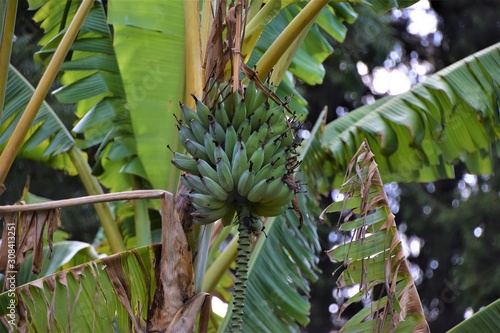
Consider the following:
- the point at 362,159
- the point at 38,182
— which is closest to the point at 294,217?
the point at 362,159

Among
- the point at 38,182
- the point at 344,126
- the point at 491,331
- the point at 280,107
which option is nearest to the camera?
the point at 280,107

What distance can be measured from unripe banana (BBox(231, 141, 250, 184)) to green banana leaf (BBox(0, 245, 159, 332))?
0.35 meters

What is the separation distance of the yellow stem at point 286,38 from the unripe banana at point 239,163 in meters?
0.44

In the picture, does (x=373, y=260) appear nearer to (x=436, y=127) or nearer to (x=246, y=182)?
(x=246, y=182)

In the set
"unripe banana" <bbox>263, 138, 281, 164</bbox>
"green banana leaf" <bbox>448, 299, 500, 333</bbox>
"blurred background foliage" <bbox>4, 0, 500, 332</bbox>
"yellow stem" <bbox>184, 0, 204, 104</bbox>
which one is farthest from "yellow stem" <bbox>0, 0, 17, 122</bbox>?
"blurred background foliage" <bbox>4, 0, 500, 332</bbox>

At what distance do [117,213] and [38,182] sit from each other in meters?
3.02

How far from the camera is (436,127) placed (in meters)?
2.89

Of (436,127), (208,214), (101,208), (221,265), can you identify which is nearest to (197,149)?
(208,214)

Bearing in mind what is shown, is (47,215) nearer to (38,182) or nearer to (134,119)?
(134,119)

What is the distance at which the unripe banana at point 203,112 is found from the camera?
5.71ft

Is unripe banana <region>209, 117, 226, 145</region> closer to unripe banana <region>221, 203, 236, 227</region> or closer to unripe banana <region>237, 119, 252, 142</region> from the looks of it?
unripe banana <region>237, 119, 252, 142</region>

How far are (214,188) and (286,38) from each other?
0.58m

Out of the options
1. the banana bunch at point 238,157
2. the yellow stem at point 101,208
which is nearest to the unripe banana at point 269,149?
the banana bunch at point 238,157

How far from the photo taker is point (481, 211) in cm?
709
